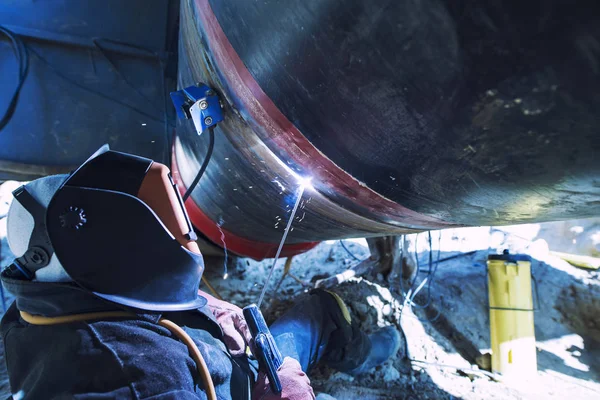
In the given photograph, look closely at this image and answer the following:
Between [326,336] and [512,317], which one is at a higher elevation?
[512,317]

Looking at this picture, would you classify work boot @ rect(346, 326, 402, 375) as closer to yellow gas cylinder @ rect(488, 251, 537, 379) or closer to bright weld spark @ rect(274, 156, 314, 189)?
yellow gas cylinder @ rect(488, 251, 537, 379)

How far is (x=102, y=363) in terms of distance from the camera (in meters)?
0.65

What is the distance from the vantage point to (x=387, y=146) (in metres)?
0.55

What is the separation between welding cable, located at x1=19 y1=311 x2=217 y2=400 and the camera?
68 cm

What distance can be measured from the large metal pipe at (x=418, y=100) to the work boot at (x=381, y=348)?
1226mm

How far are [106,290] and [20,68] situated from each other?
200cm

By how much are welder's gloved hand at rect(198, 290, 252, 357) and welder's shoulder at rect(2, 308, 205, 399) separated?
0.25 meters

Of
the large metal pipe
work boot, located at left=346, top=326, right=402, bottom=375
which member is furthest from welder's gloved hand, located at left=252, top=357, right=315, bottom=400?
work boot, located at left=346, top=326, right=402, bottom=375

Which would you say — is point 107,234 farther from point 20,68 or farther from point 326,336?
point 20,68

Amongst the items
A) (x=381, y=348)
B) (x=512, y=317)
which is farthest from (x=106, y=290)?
(x=512, y=317)

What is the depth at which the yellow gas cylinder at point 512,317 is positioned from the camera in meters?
1.91

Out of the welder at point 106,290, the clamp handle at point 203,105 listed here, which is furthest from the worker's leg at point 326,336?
the clamp handle at point 203,105

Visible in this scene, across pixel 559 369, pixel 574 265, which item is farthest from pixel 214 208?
pixel 574 265

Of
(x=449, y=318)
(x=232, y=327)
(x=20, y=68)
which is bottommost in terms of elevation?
(x=232, y=327)
